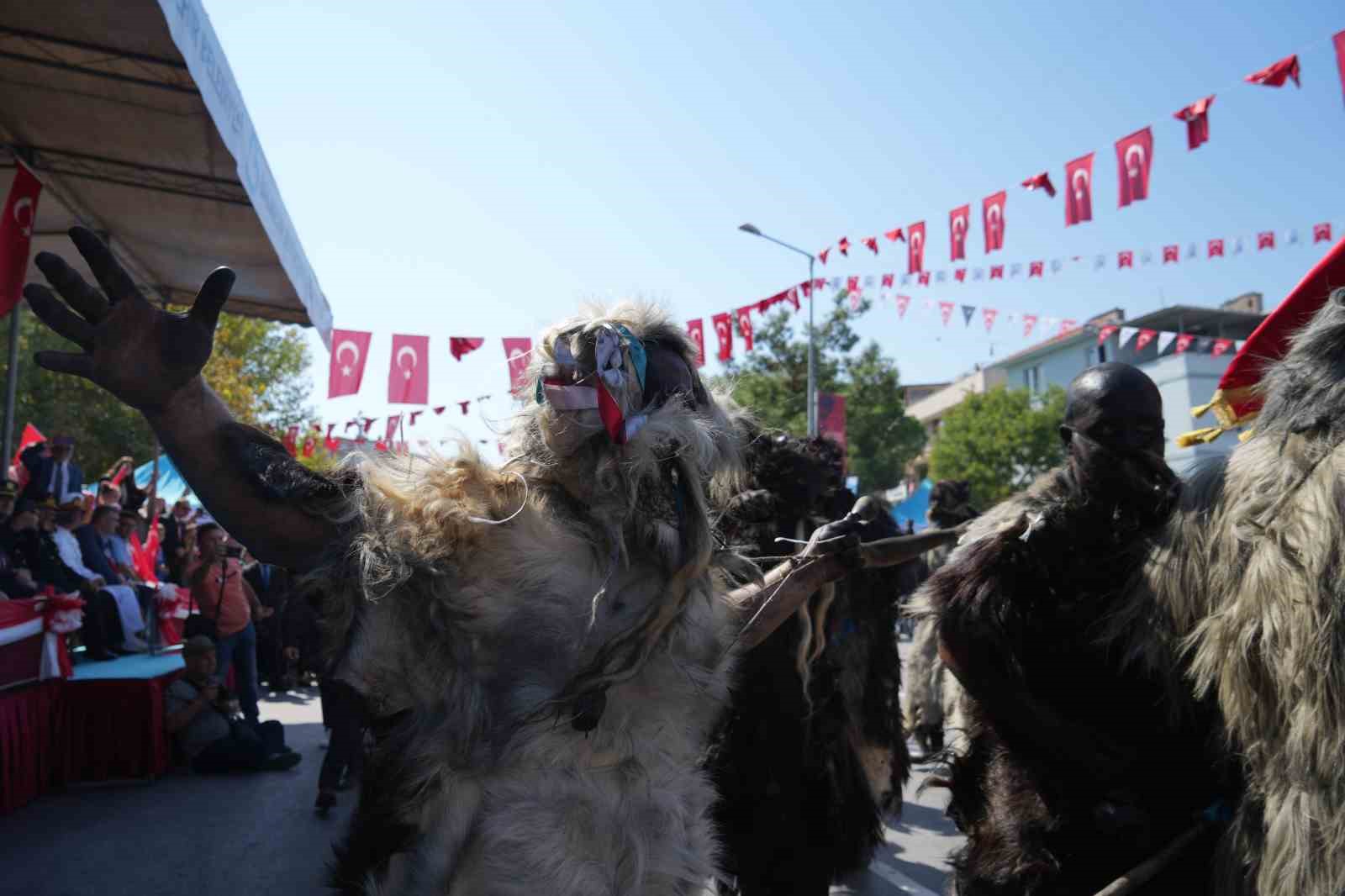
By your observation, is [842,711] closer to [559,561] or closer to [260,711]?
[559,561]

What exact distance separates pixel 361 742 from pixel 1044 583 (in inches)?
68.2

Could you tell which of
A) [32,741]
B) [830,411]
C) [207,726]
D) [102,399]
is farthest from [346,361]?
[102,399]

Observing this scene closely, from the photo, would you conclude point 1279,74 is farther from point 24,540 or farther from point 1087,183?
point 24,540

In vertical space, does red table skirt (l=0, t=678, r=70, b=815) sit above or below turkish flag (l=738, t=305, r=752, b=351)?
below

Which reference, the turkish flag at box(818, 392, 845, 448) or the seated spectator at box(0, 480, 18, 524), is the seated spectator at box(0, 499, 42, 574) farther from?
the turkish flag at box(818, 392, 845, 448)

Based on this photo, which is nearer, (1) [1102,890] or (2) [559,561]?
(2) [559,561]

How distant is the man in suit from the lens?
9969mm

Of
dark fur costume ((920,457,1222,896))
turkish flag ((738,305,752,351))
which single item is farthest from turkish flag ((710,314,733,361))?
dark fur costume ((920,457,1222,896))

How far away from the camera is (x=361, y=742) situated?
6.34 ft

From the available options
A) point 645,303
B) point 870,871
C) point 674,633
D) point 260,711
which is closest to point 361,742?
point 674,633

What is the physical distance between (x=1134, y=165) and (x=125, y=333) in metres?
9.97

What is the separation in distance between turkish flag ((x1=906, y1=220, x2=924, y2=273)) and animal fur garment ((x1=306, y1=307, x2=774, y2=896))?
10820mm

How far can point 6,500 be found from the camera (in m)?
8.61

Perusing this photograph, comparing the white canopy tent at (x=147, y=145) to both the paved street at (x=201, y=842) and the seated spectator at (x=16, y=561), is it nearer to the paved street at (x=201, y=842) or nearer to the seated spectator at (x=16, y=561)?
the seated spectator at (x=16, y=561)
